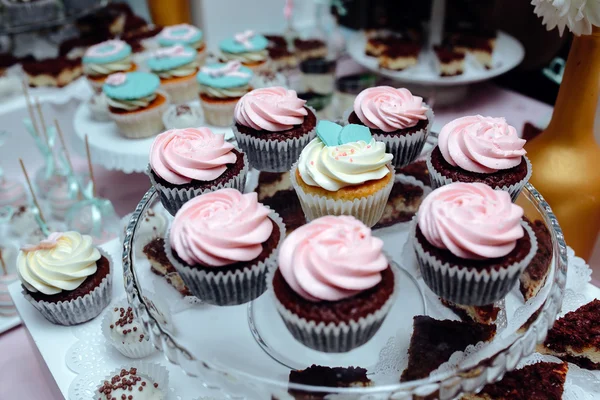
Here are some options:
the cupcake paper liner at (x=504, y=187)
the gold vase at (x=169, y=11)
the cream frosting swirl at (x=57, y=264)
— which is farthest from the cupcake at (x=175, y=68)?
the cupcake paper liner at (x=504, y=187)

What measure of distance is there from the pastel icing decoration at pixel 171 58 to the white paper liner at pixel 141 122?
34 centimetres

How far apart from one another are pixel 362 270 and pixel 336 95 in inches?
81.4

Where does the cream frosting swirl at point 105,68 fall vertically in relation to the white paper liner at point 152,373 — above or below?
above

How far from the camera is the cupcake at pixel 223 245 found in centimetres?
118

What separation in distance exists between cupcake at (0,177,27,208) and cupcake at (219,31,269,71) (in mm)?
1283

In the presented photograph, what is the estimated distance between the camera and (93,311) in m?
1.64

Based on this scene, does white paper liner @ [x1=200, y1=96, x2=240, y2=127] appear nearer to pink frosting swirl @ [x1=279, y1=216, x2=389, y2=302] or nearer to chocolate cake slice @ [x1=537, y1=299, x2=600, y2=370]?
pink frosting swirl @ [x1=279, y1=216, x2=389, y2=302]

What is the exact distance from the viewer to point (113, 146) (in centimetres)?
236

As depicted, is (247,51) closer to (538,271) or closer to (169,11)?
(169,11)

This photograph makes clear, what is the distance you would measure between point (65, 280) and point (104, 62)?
1575mm

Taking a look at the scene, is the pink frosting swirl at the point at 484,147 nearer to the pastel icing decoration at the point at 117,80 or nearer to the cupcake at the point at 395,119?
the cupcake at the point at 395,119

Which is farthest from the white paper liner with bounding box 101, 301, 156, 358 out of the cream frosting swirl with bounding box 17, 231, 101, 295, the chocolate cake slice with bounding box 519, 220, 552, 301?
the chocolate cake slice with bounding box 519, 220, 552, 301

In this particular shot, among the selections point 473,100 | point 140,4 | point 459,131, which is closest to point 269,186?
point 459,131

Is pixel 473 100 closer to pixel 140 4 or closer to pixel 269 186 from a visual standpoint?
pixel 269 186
